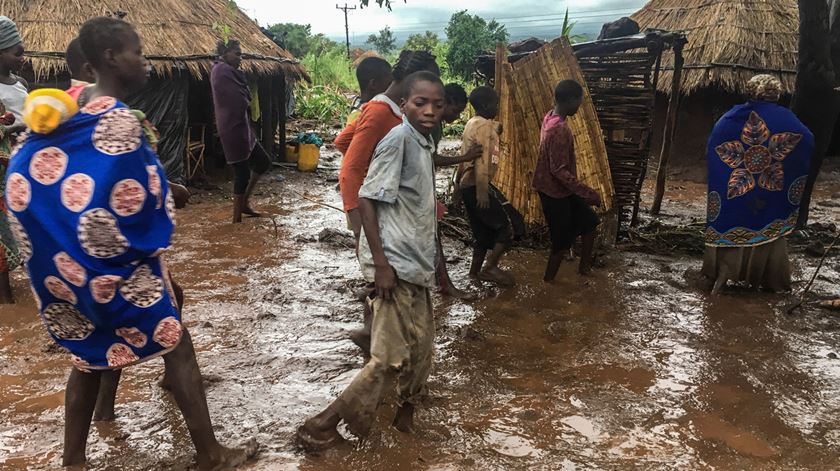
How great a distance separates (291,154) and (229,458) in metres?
8.75

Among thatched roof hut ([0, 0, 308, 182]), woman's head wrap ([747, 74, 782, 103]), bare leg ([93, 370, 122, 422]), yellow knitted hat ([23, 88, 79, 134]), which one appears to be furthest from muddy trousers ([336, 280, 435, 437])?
thatched roof hut ([0, 0, 308, 182])

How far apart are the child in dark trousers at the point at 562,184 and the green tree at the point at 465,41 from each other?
20249 millimetres

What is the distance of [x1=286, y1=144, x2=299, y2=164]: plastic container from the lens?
10.7 m

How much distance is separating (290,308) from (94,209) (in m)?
2.54

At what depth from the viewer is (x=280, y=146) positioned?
11.0 meters

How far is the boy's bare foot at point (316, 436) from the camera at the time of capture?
2655 mm

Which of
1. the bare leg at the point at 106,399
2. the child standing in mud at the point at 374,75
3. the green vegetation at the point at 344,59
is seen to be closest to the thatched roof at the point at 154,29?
the green vegetation at the point at 344,59

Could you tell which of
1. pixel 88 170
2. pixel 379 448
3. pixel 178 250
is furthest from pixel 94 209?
pixel 178 250

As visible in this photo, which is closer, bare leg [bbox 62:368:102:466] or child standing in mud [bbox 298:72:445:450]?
bare leg [bbox 62:368:102:466]

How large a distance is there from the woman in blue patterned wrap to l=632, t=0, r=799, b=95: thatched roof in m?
5.66

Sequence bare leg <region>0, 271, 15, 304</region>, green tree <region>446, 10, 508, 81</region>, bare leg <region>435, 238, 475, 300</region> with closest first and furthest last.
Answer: bare leg <region>0, 271, 15, 304</region>, bare leg <region>435, 238, 475, 300</region>, green tree <region>446, 10, 508, 81</region>

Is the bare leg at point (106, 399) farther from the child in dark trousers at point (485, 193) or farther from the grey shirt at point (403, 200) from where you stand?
the child in dark trousers at point (485, 193)

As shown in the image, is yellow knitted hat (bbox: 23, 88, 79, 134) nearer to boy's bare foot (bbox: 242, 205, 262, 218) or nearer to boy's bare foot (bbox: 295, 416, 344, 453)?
boy's bare foot (bbox: 295, 416, 344, 453)

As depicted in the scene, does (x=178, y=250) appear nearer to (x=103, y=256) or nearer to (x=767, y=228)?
(x=103, y=256)
